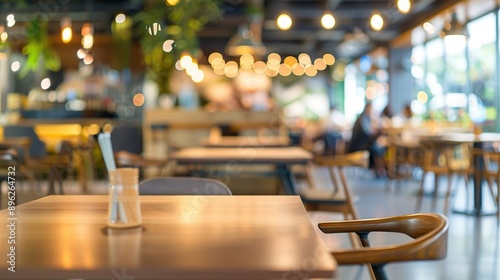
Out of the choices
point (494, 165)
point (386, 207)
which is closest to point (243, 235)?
point (386, 207)

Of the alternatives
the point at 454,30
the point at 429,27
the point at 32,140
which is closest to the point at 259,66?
the point at 429,27

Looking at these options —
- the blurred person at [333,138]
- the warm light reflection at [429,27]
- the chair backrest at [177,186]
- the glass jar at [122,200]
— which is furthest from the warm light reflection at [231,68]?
the glass jar at [122,200]

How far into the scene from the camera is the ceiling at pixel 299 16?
38.3 feet

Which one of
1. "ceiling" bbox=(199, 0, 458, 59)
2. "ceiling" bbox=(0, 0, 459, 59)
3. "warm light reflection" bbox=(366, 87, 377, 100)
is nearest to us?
"ceiling" bbox=(0, 0, 459, 59)

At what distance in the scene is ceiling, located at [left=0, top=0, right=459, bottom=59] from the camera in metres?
11.7

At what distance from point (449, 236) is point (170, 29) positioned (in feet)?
18.6

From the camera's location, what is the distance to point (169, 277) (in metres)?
1.17

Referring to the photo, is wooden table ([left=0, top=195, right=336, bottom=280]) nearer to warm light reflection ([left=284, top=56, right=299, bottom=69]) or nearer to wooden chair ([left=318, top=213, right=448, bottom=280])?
wooden chair ([left=318, top=213, right=448, bottom=280])

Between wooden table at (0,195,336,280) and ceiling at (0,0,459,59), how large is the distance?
769cm

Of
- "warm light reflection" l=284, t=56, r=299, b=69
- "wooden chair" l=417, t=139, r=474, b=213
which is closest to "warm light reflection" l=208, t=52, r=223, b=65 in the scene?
"warm light reflection" l=284, t=56, r=299, b=69

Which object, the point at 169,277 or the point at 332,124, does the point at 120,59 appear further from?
the point at 169,277

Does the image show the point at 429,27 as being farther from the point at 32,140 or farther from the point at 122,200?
the point at 122,200

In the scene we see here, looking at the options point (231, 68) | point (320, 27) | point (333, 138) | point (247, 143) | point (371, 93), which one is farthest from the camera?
point (231, 68)

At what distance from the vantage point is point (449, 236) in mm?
4988
